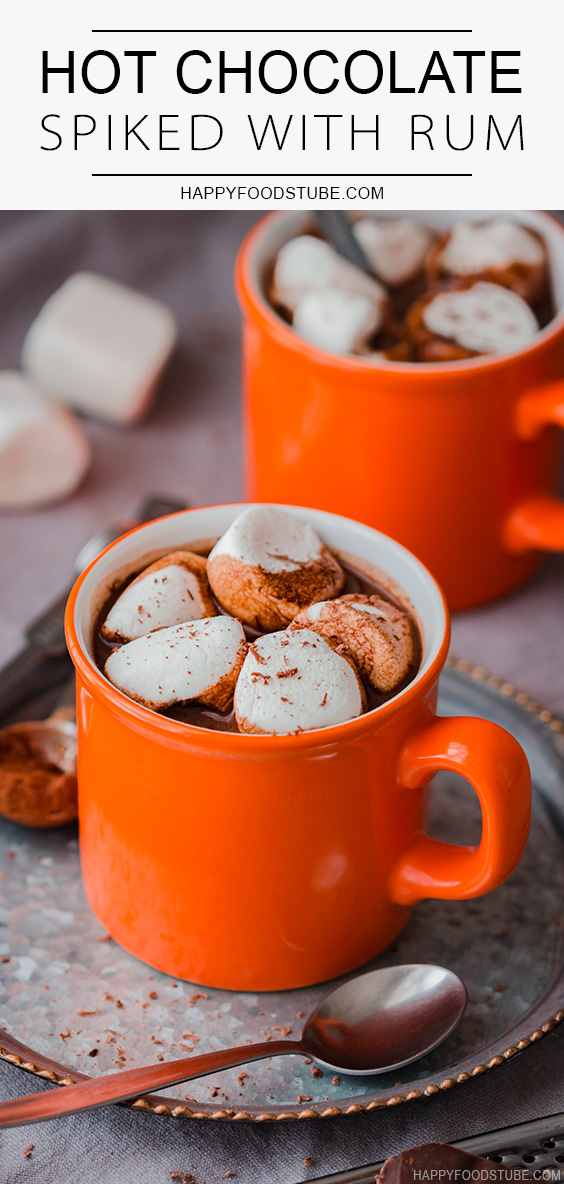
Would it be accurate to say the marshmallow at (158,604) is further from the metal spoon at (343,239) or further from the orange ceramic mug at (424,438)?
the metal spoon at (343,239)

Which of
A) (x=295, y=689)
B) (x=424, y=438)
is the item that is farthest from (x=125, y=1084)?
(x=424, y=438)

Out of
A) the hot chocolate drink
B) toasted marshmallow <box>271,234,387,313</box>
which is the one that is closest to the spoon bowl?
the hot chocolate drink

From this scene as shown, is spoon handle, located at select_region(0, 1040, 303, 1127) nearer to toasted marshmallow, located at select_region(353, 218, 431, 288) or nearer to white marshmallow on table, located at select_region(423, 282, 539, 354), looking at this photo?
white marshmallow on table, located at select_region(423, 282, 539, 354)

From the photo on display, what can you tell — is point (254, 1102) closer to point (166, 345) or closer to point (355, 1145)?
point (355, 1145)

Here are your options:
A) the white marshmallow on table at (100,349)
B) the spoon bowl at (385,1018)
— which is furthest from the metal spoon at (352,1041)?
the white marshmallow on table at (100,349)

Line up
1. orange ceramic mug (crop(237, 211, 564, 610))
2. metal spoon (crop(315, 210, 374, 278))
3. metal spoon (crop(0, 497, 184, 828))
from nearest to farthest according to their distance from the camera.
Answer: metal spoon (crop(0, 497, 184, 828))
orange ceramic mug (crop(237, 211, 564, 610))
metal spoon (crop(315, 210, 374, 278))

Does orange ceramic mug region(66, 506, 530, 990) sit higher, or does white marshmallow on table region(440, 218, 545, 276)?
white marshmallow on table region(440, 218, 545, 276)

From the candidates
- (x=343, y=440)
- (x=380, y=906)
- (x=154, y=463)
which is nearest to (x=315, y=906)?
(x=380, y=906)

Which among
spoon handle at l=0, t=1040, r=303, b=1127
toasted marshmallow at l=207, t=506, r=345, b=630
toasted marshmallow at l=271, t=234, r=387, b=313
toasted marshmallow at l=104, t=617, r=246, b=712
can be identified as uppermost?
toasted marshmallow at l=271, t=234, r=387, b=313
